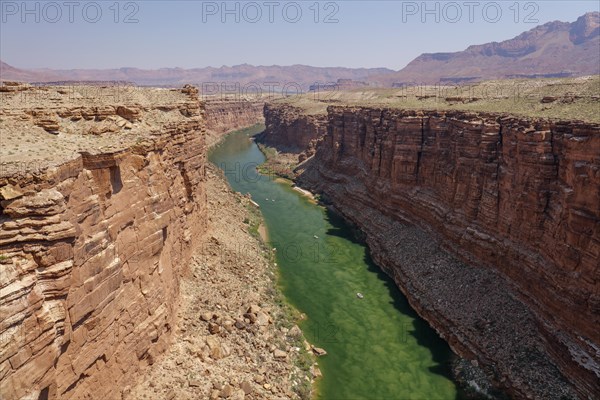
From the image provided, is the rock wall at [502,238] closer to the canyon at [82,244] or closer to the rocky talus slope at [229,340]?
the rocky talus slope at [229,340]

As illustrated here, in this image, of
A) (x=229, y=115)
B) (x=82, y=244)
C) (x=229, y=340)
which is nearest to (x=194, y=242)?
(x=229, y=340)

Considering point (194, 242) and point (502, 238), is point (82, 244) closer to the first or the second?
point (194, 242)

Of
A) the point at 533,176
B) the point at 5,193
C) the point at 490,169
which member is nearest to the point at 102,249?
the point at 5,193

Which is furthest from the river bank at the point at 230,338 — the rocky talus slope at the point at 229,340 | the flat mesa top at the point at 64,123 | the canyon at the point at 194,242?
the flat mesa top at the point at 64,123

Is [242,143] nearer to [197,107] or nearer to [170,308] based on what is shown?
[197,107]

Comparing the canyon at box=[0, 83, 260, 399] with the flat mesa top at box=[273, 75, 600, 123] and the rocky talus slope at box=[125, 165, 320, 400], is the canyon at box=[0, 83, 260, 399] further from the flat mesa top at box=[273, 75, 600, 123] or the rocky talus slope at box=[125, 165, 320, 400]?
the flat mesa top at box=[273, 75, 600, 123]

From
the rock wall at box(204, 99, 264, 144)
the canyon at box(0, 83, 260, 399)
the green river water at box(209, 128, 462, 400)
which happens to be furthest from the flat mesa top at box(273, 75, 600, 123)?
the rock wall at box(204, 99, 264, 144)
